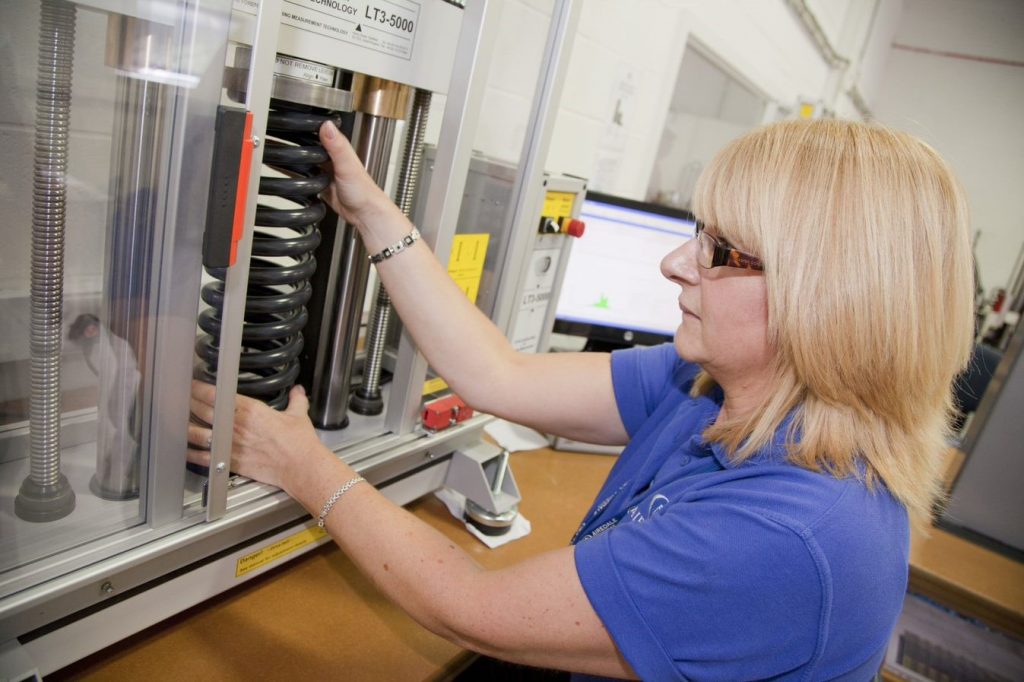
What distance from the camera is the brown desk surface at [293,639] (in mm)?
746

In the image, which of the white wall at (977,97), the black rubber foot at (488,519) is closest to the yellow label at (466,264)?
the black rubber foot at (488,519)

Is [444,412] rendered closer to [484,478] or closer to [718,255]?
[484,478]

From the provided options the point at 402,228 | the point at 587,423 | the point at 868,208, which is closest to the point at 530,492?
the point at 587,423

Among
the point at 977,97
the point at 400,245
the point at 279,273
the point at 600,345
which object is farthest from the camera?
the point at 977,97

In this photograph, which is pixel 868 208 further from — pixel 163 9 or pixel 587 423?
pixel 163 9

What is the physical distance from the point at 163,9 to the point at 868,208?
0.69m

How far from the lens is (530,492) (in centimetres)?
135

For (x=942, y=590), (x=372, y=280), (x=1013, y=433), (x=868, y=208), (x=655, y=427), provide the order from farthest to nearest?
(x=1013, y=433) → (x=942, y=590) → (x=372, y=280) → (x=655, y=427) → (x=868, y=208)

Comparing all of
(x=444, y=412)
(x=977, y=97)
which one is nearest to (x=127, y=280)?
(x=444, y=412)

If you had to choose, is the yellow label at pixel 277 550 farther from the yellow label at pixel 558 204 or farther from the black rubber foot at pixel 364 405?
the yellow label at pixel 558 204

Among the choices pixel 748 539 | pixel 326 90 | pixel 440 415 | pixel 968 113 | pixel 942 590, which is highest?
pixel 968 113

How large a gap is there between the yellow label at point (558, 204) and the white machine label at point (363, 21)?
0.49m

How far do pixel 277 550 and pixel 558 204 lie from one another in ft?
2.58

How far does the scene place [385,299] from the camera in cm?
104
